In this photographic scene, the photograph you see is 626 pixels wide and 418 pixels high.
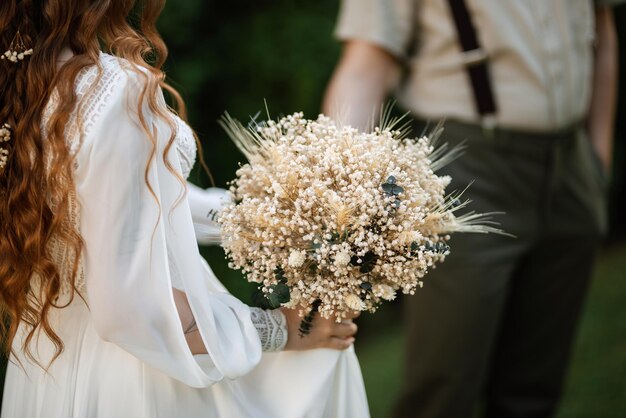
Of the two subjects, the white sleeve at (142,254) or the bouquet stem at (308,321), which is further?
the bouquet stem at (308,321)

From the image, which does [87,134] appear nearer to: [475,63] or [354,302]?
[354,302]

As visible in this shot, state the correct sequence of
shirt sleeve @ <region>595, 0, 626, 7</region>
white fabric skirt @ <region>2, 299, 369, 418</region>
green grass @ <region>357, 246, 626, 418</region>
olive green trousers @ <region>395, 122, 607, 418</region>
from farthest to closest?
green grass @ <region>357, 246, 626, 418</region>, shirt sleeve @ <region>595, 0, 626, 7</region>, olive green trousers @ <region>395, 122, 607, 418</region>, white fabric skirt @ <region>2, 299, 369, 418</region>

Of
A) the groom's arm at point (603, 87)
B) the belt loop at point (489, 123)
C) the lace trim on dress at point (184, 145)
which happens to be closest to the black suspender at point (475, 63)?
the belt loop at point (489, 123)

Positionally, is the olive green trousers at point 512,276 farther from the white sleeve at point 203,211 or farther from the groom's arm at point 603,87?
the white sleeve at point 203,211

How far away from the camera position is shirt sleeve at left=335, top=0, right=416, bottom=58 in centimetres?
236

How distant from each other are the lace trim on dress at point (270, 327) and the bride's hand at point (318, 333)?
2cm

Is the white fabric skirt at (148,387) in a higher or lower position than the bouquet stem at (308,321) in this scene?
lower

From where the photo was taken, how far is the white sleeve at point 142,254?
124cm

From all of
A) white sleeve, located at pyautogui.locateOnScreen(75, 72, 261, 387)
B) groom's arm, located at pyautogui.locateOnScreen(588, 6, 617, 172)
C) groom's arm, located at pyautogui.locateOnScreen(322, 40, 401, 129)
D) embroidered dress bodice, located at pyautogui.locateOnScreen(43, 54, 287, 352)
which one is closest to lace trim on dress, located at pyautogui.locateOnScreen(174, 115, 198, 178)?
embroidered dress bodice, located at pyautogui.locateOnScreen(43, 54, 287, 352)

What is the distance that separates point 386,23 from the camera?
237 centimetres

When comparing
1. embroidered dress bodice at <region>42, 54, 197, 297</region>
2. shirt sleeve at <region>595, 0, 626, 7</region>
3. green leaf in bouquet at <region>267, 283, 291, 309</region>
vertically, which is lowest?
green leaf in bouquet at <region>267, 283, 291, 309</region>

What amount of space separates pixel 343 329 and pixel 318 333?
0.22 feet

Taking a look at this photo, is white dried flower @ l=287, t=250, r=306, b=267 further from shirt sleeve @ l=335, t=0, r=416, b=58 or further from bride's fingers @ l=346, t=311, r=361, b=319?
shirt sleeve @ l=335, t=0, r=416, b=58

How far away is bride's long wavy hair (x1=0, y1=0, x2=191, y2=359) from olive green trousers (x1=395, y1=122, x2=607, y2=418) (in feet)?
4.49
